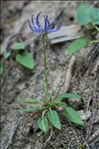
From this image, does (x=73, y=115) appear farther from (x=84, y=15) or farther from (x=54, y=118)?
(x=84, y=15)

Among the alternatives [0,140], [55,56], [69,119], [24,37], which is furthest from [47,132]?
[24,37]

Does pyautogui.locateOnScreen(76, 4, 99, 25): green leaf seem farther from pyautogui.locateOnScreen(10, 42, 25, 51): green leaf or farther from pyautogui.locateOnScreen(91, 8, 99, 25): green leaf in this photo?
pyautogui.locateOnScreen(10, 42, 25, 51): green leaf

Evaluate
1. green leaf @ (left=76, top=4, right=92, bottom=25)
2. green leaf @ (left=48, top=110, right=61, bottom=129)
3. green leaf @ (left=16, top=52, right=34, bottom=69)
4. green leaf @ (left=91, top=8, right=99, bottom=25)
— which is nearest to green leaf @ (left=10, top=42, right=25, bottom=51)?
green leaf @ (left=16, top=52, right=34, bottom=69)

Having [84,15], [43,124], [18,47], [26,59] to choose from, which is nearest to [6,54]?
[18,47]

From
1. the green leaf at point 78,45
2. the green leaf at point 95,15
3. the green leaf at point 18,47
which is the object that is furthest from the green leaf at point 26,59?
the green leaf at point 95,15

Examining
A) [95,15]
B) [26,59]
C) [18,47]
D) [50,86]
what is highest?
[95,15]
